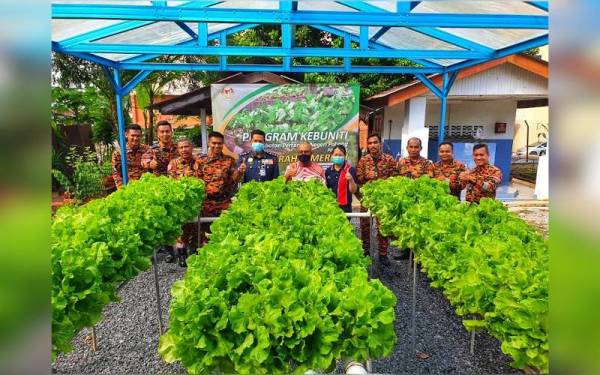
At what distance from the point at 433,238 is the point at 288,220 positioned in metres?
1.31

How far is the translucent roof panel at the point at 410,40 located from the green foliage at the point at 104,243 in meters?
4.70

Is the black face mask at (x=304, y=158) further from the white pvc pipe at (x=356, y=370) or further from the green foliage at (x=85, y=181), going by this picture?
the green foliage at (x=85, y=181)

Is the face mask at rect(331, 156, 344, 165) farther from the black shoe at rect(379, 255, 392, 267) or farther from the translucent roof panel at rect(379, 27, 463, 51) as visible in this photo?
the translucent roof panel at rect(379, 27, 463, 51)

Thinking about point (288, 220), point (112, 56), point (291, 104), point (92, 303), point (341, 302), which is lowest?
point (92, 303)

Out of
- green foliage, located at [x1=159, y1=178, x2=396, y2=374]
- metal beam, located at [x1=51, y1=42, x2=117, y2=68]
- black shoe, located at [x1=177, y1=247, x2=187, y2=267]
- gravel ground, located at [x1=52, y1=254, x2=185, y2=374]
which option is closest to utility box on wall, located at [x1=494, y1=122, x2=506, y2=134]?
black shoe, located at [x1=177, y1=247, x2=187, y2=267]

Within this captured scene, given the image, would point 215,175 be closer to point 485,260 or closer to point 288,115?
point 288,115

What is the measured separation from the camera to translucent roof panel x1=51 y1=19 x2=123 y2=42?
548cm

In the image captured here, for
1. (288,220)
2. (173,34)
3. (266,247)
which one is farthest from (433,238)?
(173,34)

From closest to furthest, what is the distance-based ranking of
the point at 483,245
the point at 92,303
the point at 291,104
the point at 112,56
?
the point at 92,303
the point at 483,245
the point at 112,56
the point at 291,104

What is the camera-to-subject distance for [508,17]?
14.4 ft

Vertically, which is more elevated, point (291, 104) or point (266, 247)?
point (291, 104)
